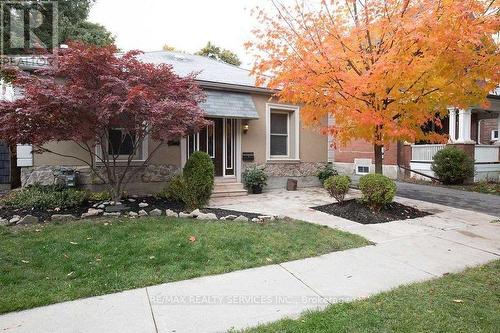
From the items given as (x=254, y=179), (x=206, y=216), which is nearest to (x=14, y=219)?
(x=206, y=216)

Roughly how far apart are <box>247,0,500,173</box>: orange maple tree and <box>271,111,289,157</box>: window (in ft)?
11.6

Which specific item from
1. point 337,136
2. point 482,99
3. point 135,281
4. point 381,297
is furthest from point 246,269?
point 482,99

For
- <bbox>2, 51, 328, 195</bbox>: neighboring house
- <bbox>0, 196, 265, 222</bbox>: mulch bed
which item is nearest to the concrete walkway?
<bbox>0, 196, 265, 222</bbox>: mulch bed

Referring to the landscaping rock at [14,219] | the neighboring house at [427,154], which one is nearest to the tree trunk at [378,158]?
the neighboring house at [427,154]

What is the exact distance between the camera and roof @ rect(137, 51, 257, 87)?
1030cm

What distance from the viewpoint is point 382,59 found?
612 centimetres

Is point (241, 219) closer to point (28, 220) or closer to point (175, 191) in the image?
point (175, 191)

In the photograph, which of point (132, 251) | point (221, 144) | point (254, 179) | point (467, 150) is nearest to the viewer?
point (132, 251)

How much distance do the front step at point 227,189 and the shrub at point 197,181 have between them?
1859 mm

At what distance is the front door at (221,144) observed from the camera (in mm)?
10336

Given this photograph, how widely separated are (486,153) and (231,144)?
1193 cm

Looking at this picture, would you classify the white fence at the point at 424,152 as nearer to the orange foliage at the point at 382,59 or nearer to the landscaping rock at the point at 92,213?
the orange foliage at the point at 382,59

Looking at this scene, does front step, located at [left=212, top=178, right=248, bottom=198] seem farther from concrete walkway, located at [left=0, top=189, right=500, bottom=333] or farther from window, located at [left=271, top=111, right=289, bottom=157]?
concrete walkway, located at [left=0, top=189, right=500, bottom=333]

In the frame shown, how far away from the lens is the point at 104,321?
9.20 feet
